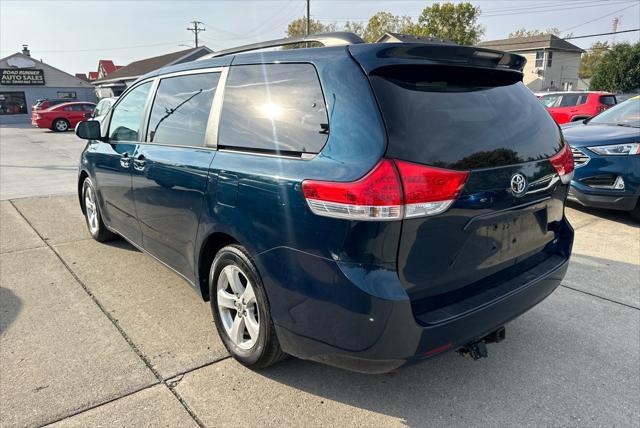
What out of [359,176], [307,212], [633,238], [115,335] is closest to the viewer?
[359,176]

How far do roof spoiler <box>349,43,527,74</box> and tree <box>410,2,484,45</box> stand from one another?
5087cm

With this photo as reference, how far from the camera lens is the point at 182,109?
3.19 m

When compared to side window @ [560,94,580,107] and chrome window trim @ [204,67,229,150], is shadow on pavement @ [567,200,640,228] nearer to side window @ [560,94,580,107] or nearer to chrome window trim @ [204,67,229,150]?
chrome window trim @ [204,67,229,150]

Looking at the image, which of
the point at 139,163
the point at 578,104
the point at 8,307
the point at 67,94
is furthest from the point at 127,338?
the point at 67,94

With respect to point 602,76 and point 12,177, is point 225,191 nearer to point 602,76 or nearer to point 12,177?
point 12,177

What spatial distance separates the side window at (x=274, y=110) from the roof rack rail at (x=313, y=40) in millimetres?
229

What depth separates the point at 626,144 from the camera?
548cm

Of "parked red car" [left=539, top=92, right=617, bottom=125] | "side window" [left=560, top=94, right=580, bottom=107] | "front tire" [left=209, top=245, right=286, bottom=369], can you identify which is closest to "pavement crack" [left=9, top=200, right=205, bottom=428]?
"front tire" [left=209, top=245, right=286, bottom=369]

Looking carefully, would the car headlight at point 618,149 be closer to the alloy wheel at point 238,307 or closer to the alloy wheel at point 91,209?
the alloy wheel at point 238,307

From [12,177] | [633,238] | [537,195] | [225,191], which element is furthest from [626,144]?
[12,177]

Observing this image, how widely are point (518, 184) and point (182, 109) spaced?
7.35 ft

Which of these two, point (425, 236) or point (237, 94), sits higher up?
point (237, 94)

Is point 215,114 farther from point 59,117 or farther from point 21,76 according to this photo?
point 21,76

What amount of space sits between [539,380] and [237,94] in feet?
7.99
